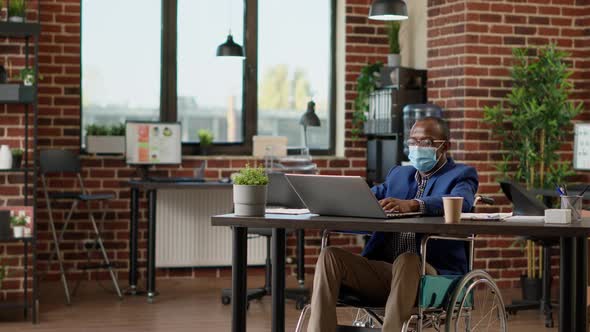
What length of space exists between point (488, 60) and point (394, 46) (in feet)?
3.12

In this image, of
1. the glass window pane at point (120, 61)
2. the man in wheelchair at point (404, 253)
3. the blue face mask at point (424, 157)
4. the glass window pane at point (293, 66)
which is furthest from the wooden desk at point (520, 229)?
the glass window pane at point (293, 66)

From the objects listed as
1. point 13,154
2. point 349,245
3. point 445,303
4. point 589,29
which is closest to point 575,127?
point 589,29

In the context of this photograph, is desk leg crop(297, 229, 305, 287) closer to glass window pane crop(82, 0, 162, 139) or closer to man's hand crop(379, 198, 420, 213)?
glass window pane crop(82, 0, 162, 139)

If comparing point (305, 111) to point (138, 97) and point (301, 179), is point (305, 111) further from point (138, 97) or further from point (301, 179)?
point (301, 179)

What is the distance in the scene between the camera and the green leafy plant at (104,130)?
7422 mm

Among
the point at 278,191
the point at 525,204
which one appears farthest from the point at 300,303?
the point at 525,204

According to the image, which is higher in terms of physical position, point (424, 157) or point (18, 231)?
point (424, 157)

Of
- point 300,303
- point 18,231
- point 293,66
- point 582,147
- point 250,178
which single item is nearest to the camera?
point 250,178

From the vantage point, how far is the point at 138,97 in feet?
25.9

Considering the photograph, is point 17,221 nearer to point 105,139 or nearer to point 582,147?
point 105,139

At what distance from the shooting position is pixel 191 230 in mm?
7777

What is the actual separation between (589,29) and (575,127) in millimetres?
1083

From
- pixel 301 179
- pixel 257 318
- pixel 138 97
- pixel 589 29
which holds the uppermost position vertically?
pixel 589 29

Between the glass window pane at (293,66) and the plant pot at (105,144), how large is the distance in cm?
128
